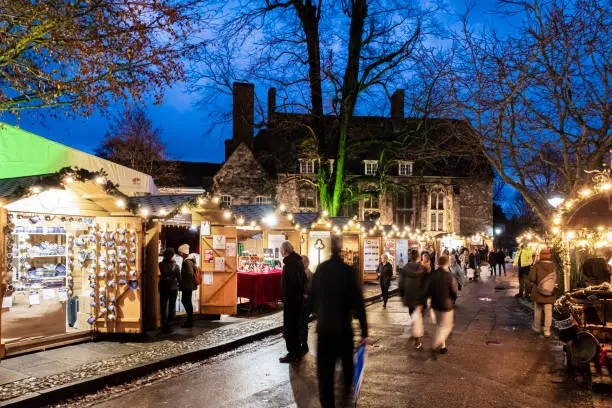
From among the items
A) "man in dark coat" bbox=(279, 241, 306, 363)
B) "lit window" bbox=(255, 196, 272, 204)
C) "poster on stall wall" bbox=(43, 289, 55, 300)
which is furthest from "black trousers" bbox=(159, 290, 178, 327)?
"lit window" bbox=(255, 196, 272, 204)

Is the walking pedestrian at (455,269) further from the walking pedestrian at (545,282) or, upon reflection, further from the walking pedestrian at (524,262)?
the walking pedestrian at (545,282)

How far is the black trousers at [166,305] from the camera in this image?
36.1 ft

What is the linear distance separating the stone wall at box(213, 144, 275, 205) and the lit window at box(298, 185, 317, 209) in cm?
315

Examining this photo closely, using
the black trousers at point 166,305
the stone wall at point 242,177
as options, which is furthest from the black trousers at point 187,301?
the stone wall at point 242,177

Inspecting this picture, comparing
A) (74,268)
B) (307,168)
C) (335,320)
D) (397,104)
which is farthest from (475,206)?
(335,320)

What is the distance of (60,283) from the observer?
1013 centimetres

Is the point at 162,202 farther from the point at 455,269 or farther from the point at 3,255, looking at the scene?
the point at 455,269

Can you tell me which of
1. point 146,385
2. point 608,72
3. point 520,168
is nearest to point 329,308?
point 146,385

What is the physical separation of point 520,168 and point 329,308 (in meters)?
15.3

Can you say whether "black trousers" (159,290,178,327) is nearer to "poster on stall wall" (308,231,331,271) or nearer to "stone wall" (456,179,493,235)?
"poster on stall wall" (308,231,331,271)

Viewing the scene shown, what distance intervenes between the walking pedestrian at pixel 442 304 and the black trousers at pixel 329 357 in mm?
4543

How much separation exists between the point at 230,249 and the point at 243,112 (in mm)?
28391

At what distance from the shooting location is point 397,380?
24.0 feet

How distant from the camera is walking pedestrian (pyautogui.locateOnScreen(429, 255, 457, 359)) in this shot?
30.5 feet
